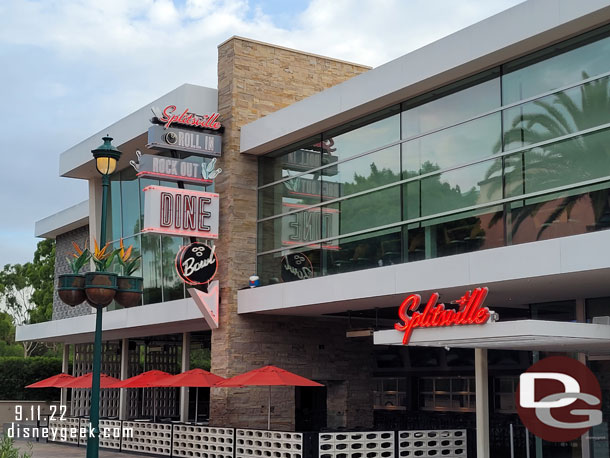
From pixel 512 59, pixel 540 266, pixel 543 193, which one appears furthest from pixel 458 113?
pixel 540 266

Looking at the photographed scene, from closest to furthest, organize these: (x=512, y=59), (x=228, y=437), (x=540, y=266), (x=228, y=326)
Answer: (x=540, y=266), (x=512, y=59), (x=228, y=437), (x=228, y=326)

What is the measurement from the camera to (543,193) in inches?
700

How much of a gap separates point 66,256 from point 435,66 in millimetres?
28875

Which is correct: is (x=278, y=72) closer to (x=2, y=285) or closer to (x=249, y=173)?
(x=249, y=173)

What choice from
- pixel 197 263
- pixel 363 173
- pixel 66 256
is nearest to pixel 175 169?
pixel 197 263

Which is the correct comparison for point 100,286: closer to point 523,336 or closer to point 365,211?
point 365,211

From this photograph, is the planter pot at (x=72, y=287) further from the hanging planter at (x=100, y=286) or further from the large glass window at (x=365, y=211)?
the large glass window at (x=365, y=211)

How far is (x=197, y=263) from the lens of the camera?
25.0 meters

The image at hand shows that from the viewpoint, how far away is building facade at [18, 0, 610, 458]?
1731 centimetres

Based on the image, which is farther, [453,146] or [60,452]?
[60,452]

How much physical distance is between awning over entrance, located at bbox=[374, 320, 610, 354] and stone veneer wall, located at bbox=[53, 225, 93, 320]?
25.8 m

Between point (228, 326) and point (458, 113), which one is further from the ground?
point (458, 113)

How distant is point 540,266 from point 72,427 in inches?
780

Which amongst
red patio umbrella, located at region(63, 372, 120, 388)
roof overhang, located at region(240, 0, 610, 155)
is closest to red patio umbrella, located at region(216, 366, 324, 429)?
roof overhang, located at region(240, 0, 610, 155)
